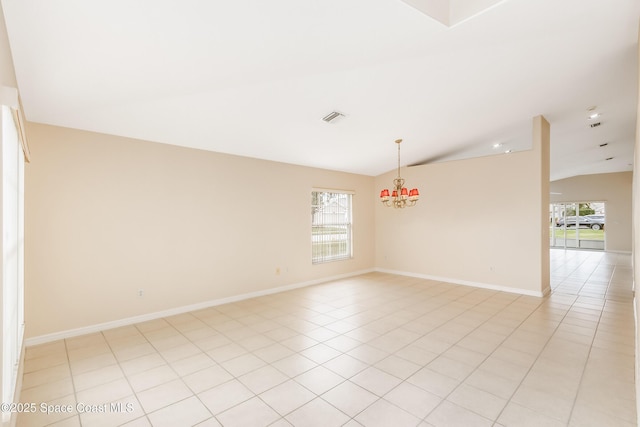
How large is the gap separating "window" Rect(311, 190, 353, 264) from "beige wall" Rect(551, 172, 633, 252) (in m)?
10.3

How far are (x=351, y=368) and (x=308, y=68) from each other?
9.64 feet

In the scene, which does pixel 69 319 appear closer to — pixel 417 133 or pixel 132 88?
pixel 132 88

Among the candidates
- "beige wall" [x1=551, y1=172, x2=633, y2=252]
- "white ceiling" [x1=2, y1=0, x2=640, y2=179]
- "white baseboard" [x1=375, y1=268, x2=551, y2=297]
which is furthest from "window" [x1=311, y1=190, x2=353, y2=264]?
A: "beige wall" [x1=551, y1=172, x2=633, y2=252]

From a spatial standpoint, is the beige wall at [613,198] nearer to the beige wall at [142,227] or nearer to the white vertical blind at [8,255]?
the beige wall at [142,227]

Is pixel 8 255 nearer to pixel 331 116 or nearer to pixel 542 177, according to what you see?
pixel 331 116

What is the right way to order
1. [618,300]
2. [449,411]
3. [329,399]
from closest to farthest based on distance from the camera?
1. [449,411]
2. [329,399]
3. [618,300]

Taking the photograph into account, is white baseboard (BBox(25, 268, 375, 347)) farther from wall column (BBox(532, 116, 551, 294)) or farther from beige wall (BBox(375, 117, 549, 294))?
wall column (BBox(532, 116, 551, 294))

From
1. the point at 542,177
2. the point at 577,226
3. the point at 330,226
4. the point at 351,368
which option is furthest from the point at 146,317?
the point at 577,226

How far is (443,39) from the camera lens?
8.32 feet

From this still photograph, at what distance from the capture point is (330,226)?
6805 mm

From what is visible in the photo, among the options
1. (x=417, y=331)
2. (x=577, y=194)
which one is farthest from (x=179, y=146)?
(x=577, y=194)

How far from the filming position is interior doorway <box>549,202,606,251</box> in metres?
11.8

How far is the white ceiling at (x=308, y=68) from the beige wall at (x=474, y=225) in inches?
43.5

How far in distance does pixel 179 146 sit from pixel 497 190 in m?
5.80
